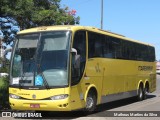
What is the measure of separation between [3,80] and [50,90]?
21.5ft

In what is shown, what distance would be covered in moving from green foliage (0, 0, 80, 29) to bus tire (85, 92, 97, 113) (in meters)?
5.35

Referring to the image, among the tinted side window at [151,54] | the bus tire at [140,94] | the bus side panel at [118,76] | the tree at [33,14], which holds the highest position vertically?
the tree at [33,14]

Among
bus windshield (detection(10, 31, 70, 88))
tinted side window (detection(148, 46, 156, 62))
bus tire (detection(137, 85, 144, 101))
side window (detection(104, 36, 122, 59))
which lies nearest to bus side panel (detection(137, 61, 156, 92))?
tinted side window (detection(148, 46, 156, 62))

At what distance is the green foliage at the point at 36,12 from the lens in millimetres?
17984

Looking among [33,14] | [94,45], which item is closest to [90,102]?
[94,45]

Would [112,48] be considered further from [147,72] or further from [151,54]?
[151,54]

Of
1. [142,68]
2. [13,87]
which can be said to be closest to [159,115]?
[13,87]

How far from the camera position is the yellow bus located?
523 inches

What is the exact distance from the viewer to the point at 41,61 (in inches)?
536

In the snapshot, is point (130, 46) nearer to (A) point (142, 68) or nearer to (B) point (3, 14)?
(A) point (142, 68)

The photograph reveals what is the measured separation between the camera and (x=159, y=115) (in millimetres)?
14484

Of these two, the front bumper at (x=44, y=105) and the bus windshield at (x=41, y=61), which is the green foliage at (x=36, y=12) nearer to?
the bus windshield at (x=41, y=61)

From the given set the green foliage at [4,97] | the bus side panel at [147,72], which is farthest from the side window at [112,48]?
the green foliage at [4,97]

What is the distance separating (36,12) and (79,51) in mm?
5684
